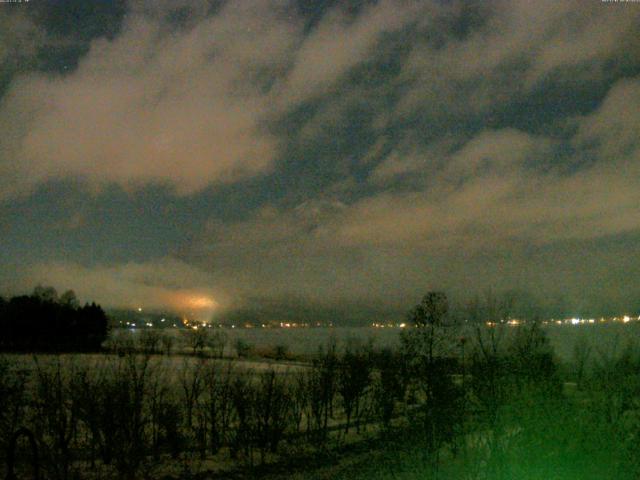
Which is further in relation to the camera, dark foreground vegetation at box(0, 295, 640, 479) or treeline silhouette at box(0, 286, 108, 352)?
treeline silhouette at box(0, 286, 108, 352)

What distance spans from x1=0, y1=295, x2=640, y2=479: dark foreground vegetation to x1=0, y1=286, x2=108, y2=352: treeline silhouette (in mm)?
44924

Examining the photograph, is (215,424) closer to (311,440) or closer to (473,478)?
(311,440)

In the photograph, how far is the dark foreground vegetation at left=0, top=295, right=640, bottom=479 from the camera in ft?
29.2

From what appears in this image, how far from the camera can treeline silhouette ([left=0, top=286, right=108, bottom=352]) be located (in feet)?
209

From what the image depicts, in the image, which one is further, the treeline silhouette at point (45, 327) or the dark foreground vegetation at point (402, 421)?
the treeline silhouette at point (45, 327)

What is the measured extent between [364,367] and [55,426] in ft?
56.0

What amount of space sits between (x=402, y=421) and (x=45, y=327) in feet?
194

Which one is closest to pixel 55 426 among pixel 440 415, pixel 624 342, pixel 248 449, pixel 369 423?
pixel 248 449

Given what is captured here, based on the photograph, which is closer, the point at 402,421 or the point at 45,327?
the point at 402,421

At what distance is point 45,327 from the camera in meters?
66.6

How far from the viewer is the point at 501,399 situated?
36.5 ft

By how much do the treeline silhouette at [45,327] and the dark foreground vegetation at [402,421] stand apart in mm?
44924

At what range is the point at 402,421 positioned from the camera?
1698 centimetres

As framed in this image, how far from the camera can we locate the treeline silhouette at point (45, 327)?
63844 mm
